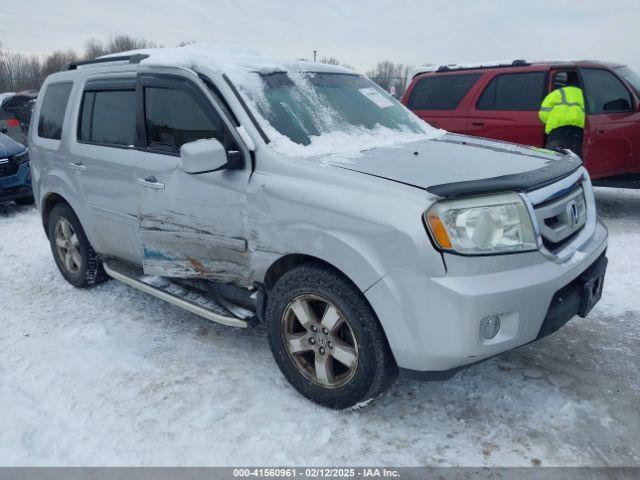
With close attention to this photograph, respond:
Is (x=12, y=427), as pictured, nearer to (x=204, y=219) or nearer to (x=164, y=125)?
(x=204, y=219)

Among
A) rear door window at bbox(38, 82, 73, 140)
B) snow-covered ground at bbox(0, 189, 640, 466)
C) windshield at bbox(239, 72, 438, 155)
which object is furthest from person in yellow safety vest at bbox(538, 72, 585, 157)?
rear door window at bbox(38, 82, 73, 140)

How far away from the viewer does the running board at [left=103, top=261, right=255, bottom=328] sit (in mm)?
3109

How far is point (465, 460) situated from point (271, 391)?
3.69ft

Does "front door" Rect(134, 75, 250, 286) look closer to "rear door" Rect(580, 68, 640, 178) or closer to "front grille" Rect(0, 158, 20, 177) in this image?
"rear door" Rect(580, 68, 640, 178)

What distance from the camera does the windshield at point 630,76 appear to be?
6.77 metres

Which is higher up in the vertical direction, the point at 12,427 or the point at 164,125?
the point at 164,125

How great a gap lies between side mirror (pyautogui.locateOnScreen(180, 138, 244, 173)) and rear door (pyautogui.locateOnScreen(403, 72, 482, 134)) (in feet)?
17.0

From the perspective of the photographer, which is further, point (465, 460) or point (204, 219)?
point (204, 219)

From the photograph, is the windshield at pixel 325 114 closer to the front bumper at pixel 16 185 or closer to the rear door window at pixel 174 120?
the rear door window at pixel 174 120

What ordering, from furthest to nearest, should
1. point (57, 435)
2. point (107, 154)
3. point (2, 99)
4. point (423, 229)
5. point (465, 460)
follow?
point (2, 99) → point (107, 154) → point (57, 435) → point (465, 460) → point (423, 229)

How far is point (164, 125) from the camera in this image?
343cm

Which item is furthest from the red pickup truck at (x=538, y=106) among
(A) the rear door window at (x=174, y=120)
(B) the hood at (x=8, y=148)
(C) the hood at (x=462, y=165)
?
(B) the hood at (x=8, y=148)

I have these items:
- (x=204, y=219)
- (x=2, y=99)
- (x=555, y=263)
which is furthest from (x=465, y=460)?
(x=2, y=99)

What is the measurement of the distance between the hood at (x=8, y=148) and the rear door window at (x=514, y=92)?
→ 23.1 feet
